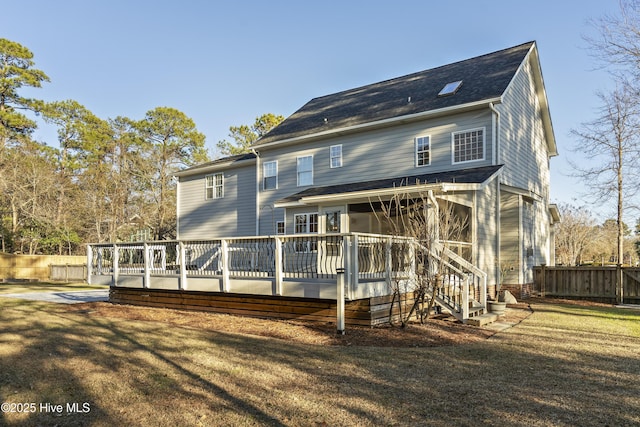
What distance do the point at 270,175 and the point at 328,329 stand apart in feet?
38.2

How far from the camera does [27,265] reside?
83.7 feet

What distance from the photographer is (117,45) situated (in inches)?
840

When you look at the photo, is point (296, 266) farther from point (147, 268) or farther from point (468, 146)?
point (468, 146)

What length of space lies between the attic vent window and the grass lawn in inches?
361

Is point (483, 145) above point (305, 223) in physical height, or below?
above

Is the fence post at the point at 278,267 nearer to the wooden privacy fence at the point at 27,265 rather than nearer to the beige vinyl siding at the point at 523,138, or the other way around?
the beige vinyl siding at the point at 523,138

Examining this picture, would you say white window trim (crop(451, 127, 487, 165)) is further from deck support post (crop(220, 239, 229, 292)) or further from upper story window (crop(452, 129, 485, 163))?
deck support post (crop(220, 239, 229, 292))

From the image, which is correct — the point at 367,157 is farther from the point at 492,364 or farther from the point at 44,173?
the point at 44,173

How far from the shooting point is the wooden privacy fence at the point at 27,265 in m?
24.8

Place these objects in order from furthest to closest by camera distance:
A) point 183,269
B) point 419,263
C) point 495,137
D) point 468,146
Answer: point 468,146
point 495,137
point 183,269
point 419,263

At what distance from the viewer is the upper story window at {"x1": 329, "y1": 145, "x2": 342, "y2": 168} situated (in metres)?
16.7

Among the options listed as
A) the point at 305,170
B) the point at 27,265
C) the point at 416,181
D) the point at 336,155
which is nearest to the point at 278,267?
the point at 416,181

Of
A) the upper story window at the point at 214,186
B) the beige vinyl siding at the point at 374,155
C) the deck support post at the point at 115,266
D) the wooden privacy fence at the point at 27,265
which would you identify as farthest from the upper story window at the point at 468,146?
the wooden privacy fence at the point at 27,265

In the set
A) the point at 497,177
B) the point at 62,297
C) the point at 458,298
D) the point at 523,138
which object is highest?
the point at 523,138
